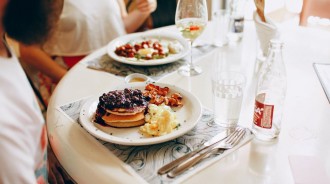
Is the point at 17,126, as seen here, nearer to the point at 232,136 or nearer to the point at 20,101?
the point at 20,101

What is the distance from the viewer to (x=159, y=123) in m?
0.88

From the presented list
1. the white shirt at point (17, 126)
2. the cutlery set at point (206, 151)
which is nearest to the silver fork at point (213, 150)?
the cutlery set at point (206, 151)

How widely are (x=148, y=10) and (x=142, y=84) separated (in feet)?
2.87

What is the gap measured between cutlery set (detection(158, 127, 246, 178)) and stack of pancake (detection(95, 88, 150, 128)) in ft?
0.59

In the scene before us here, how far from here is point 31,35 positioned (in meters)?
0.80

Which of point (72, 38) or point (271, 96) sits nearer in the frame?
point (271, 96)

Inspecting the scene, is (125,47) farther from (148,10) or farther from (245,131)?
(245,131)

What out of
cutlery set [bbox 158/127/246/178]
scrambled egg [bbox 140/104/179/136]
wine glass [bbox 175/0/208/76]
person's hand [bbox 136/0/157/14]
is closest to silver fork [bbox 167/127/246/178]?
cutlery set [bbox 158/127/246/178]

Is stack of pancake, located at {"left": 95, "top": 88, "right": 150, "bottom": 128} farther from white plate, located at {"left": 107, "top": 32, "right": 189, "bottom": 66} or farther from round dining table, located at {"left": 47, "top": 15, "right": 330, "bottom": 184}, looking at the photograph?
white plate, located at {"left": 107, "top": 32, "right": 189, "bottom": 66}

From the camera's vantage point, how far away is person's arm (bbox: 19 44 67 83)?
5.87 feet

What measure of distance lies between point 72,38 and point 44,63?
0.20 meters

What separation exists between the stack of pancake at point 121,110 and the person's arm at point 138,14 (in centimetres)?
103

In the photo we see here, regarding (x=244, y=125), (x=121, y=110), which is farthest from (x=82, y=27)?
(x=244, y=125)

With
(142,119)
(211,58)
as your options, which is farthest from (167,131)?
→ (211,58)
